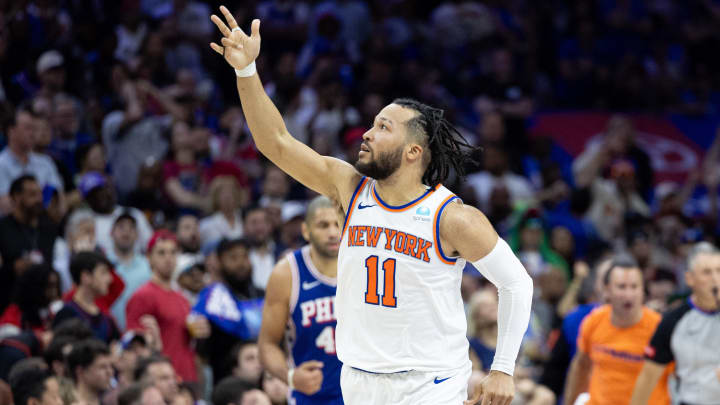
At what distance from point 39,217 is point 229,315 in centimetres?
202

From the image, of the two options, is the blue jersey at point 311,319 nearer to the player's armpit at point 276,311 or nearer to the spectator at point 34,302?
the player's armpit at point 276,311

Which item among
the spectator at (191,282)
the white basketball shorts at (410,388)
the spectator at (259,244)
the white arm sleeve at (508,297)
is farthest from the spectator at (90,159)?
the white arm sleeve at (508,297)

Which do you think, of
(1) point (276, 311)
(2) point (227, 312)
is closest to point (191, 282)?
(2) point (227, 312)

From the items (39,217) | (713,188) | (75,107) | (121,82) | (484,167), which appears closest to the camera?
(39,217)

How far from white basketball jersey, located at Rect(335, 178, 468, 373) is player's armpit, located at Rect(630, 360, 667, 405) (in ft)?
7.51

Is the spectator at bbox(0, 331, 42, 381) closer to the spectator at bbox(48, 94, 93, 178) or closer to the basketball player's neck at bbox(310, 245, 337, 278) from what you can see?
the basketball player's neck at bbox(310, 245, 337, 278)

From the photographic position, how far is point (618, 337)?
7.20 m

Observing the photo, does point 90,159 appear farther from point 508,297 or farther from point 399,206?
point 508,297

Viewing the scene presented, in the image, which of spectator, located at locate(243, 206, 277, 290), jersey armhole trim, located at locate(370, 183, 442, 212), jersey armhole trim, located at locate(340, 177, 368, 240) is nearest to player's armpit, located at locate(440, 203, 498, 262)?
jersey armhole trim, located at locate(370, 183, 442, 212)

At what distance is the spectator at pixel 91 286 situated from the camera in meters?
7.89

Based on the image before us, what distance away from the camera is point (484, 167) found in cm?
1270

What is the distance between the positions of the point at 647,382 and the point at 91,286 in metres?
4.16

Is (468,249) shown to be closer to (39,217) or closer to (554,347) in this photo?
(554,347)

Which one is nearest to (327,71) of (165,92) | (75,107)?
(165,92)
